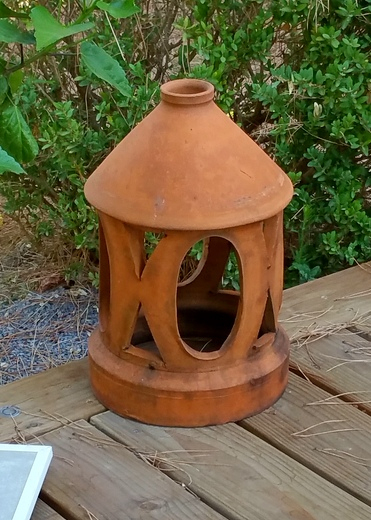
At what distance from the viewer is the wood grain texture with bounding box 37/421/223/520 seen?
1.46m

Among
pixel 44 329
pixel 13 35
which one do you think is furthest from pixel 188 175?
pixel 44 329

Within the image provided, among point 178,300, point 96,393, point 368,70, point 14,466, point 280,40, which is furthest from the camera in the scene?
point 280,40

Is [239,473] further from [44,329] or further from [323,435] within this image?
[44,329]

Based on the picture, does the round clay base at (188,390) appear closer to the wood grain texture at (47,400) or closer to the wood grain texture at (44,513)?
the wood grain texture at (47,400)

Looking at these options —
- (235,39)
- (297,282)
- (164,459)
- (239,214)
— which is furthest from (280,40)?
(164,459)

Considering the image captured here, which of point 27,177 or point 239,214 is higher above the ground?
point 239,214

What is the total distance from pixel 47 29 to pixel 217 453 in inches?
32.0

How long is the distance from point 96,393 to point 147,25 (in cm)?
150

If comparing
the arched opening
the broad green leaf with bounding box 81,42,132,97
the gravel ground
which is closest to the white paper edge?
the arched opening

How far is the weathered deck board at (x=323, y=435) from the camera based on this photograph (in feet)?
5.16

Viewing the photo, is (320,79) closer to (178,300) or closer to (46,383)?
(178,300)

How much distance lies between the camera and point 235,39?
2.56 m

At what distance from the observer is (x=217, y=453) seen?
1622mm

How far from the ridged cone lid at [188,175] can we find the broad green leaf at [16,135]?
178mm
